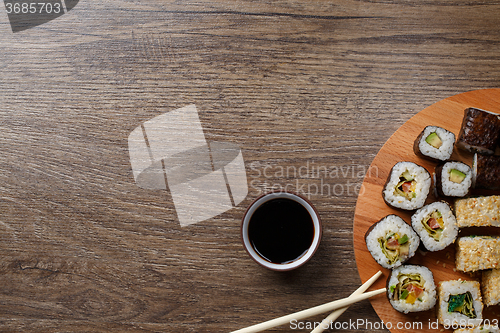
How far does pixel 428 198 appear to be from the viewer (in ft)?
5.12

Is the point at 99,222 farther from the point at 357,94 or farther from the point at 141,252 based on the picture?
the point at 357,94

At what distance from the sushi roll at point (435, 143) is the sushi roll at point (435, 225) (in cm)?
23

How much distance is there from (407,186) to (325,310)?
0.70 m

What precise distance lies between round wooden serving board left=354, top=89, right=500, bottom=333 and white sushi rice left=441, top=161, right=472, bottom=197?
63 mm

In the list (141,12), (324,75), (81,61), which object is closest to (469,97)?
(324,75)

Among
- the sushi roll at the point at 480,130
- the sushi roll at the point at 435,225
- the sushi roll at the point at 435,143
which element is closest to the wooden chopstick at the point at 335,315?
the sushi roll at the point at 435,225

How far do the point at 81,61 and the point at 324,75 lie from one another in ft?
4.35

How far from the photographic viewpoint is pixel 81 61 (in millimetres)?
1744
